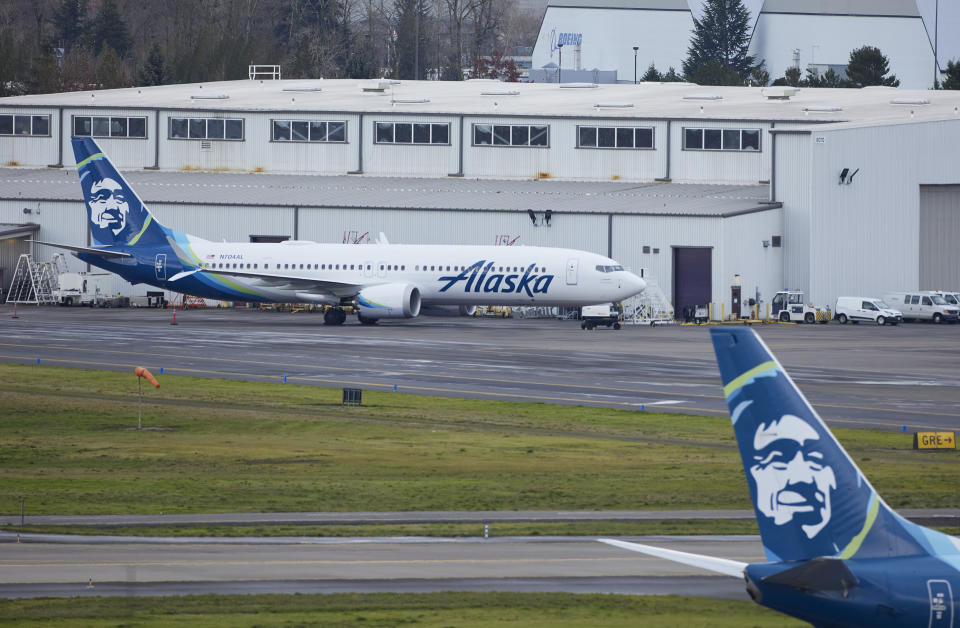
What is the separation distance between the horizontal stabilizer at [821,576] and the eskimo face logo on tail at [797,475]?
1.52 ft

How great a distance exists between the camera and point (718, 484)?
3184cm

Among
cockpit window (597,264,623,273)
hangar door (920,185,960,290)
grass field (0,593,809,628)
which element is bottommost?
grass field (0,593,809,628)

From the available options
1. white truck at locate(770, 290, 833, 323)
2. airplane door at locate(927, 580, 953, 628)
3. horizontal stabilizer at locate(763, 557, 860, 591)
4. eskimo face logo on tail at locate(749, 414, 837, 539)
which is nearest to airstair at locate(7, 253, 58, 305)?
white truck at locate(770, 290, 833, 323)

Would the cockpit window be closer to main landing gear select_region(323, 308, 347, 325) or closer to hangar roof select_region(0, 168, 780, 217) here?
hangar roof select_region(0, 168, 780, 217)

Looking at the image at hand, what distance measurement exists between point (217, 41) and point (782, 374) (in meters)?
163

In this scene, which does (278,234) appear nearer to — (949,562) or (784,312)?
(784,312)

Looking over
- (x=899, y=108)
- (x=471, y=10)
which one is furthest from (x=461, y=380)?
(x=471, y=10)

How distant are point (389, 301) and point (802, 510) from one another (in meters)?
59.8

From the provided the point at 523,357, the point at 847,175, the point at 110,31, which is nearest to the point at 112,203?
the point at 523,357

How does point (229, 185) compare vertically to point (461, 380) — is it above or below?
above

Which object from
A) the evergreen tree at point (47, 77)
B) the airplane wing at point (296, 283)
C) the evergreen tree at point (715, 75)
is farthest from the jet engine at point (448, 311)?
the evergreen tree at point (715, 75)

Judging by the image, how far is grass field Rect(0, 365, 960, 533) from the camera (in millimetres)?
30172

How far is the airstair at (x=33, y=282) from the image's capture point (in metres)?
92.9

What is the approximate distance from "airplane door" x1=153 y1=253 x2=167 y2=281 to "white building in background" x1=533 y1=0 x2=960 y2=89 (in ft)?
330
